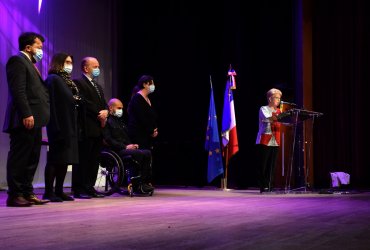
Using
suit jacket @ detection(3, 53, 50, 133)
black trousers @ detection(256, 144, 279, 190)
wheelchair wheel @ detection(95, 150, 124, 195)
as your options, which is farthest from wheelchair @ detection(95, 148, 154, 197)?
suit jacket @ detection(3, 53, 50, 133)

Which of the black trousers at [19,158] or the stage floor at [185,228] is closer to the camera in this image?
the stage floor at [185,228]

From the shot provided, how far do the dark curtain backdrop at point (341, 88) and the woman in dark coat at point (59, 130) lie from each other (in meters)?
3.68

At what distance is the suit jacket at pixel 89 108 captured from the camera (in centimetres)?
481

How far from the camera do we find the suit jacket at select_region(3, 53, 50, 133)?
12.1ft

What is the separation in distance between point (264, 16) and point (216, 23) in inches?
27.7

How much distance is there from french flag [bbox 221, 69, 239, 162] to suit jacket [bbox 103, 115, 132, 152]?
5.68 ft

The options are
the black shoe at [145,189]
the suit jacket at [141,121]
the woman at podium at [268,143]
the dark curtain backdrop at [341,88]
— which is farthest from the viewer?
the dark curtain backdrop at [341,88]

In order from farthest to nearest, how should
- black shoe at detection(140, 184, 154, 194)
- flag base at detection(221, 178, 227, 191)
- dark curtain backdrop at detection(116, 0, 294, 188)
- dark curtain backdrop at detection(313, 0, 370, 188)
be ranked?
1. dark curtain backdrop at detection(116, 0, 294, 188)
2. flag base at detection(221, 178, 227, 191)
3. dark curtain backdrop at detection(313, 0, 370, 188)
4. black shoe at detection(140, 184, 154, 194)

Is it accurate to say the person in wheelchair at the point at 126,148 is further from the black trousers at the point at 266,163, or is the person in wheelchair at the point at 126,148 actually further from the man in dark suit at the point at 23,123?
the man in dark suit at the point at 23,123

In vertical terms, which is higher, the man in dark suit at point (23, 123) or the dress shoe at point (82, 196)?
the man in dark suit at point (23, 123)

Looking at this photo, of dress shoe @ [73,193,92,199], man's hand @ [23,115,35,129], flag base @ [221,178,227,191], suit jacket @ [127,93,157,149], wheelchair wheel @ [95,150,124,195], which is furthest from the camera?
flag base @ [221,178,227,191]

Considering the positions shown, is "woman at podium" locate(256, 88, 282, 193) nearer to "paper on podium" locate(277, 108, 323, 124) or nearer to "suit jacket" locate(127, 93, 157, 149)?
"paper on podium" locate(277, 108, 323, 124)

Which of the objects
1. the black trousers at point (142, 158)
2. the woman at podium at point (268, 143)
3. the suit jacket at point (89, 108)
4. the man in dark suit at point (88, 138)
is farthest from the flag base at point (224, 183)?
the suit jacket at point (89, 108)

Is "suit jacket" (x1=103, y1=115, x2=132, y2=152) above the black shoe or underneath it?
above
